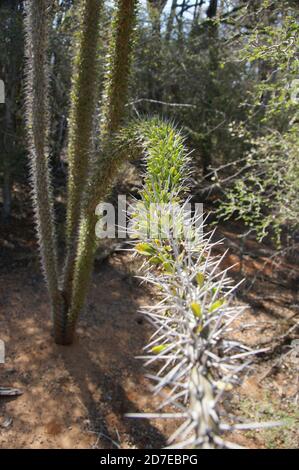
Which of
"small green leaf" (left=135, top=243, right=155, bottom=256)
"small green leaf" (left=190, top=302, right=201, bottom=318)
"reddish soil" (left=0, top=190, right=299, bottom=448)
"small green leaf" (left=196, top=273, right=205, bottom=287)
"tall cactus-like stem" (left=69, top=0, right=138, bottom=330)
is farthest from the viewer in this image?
"reddish soil" (left=0, top=190, right=299, bottom=448)

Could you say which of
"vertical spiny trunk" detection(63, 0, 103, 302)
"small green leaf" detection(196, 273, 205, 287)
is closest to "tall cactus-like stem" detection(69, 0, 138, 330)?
"vertical spiny trunk" detection(63, 0, 103, 302)

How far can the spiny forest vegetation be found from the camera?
1118mm

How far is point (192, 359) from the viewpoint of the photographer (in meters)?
0.82

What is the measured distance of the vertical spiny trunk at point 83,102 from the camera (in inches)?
110

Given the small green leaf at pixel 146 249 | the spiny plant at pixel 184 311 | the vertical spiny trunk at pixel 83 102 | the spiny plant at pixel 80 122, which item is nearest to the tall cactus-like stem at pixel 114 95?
the spiny plant at pixel 80 122

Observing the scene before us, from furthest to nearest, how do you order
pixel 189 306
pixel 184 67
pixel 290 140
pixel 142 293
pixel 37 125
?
pixel 184 67, pixel 142 293, pixel 290 140, pixel 37 125, pixel 189 306

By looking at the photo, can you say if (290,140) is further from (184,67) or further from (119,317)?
(184,67)

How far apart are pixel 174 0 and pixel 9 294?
25.6 feet

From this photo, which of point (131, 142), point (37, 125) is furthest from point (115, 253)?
point (131, 142)

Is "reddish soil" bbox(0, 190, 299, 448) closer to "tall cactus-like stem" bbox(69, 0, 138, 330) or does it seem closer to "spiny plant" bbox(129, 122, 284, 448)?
"tall cactus-like stem" bbox(69, 0, 138, 330)

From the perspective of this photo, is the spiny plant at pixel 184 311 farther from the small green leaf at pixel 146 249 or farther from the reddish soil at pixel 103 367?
the reddish soil at pixel 103 367

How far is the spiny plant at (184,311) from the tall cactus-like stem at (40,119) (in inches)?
48.2

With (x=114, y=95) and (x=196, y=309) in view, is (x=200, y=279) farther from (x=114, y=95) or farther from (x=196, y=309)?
(x=114, y=95)

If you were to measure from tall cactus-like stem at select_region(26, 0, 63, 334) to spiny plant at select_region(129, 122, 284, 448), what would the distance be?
122cm
